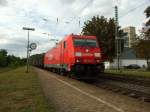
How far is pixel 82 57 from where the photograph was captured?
20297mm

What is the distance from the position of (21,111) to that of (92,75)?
12.5 m

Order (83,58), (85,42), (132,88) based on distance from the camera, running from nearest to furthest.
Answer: (132,88) → (83,58) → (85,42)

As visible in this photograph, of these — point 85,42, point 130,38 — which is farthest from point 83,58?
point 130,38

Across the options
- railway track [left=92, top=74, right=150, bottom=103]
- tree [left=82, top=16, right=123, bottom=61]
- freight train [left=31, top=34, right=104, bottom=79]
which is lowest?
railway track [left=92, top=74, right=150, bottom=103]

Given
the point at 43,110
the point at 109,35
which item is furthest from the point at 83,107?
the point at 109,35

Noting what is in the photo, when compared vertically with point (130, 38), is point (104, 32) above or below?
below

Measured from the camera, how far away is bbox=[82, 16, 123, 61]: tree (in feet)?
152

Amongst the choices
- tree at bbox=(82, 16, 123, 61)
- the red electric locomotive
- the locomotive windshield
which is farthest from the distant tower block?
the red electric locomotive

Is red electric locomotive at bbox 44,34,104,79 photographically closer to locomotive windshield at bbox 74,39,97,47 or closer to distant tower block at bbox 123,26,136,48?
locomotive windshield at bbox 74,39,97,47

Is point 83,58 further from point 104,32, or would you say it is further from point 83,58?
point 104,32

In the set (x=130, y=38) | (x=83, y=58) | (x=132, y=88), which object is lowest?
(x=132, y=88)

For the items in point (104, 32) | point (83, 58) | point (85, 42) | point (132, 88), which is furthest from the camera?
point (104, 32)

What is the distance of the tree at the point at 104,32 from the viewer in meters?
46.4

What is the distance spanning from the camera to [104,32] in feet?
155
